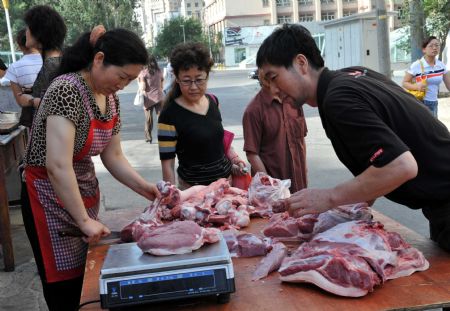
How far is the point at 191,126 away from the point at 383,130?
187 cm

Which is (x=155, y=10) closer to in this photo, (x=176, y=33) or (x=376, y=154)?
(x=176, y=33)

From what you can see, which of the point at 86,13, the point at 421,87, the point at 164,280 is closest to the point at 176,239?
the point at 164,280

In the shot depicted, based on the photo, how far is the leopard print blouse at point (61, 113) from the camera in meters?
2.54

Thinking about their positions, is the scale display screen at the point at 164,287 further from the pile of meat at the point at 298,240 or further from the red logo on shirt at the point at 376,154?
the red logo on shirt at the point at 376,154

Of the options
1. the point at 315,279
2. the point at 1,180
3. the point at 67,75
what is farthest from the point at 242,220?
the point at 1,180

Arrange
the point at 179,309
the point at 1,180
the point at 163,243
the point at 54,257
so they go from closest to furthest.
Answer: the point at 179,309 < the point at 163,243 < the point at 54,257 < the point at 1,180

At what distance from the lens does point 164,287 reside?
189 centimetres

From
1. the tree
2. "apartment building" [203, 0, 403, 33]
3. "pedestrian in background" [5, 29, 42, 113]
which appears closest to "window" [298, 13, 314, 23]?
"apartment building" [203, 0, 403, 33]

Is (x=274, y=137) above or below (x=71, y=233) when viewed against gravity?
above

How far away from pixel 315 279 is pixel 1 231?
370cm

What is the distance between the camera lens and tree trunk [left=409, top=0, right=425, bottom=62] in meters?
15.6

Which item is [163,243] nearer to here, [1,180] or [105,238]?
[105,238]

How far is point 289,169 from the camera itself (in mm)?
4145

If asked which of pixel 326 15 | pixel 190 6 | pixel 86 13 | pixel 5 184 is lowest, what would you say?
Answer: pixel 5 184
